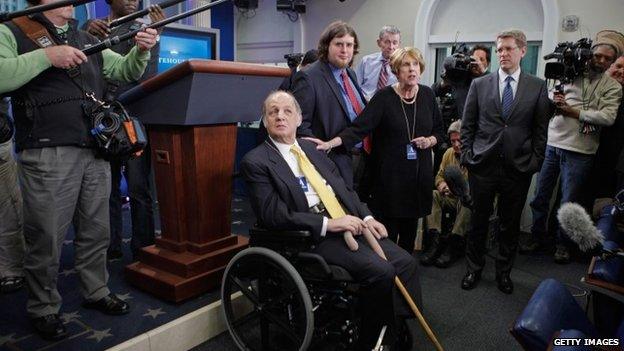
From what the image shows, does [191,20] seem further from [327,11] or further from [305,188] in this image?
[305,188]

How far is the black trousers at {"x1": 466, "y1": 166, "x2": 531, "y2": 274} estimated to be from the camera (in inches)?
99.6

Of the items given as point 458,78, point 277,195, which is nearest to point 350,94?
point 277,195

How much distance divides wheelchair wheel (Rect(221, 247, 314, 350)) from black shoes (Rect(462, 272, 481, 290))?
1.21 m

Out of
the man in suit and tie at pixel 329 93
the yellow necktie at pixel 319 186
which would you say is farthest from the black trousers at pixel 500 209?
the yellow necktie at pixel 319 186

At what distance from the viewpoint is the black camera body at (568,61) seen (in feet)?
9.12

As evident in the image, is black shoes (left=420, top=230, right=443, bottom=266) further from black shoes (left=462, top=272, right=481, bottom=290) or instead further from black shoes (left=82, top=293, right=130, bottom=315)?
black shoes (left=82, top=293, right=130, bottom=315)

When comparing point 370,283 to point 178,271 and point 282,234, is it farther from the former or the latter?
point 178,271

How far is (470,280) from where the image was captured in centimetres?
267

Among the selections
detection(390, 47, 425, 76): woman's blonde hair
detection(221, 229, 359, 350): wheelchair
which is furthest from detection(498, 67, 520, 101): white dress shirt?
detection(221, 229, 359, 350): wheelchair

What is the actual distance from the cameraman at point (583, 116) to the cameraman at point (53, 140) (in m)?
2.59

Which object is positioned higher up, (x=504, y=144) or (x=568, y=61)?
(x=568, y=61)

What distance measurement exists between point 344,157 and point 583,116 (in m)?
1.75

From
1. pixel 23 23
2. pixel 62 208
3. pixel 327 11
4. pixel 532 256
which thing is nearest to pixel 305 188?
pixel 62 208

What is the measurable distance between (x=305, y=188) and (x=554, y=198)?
2640mm
